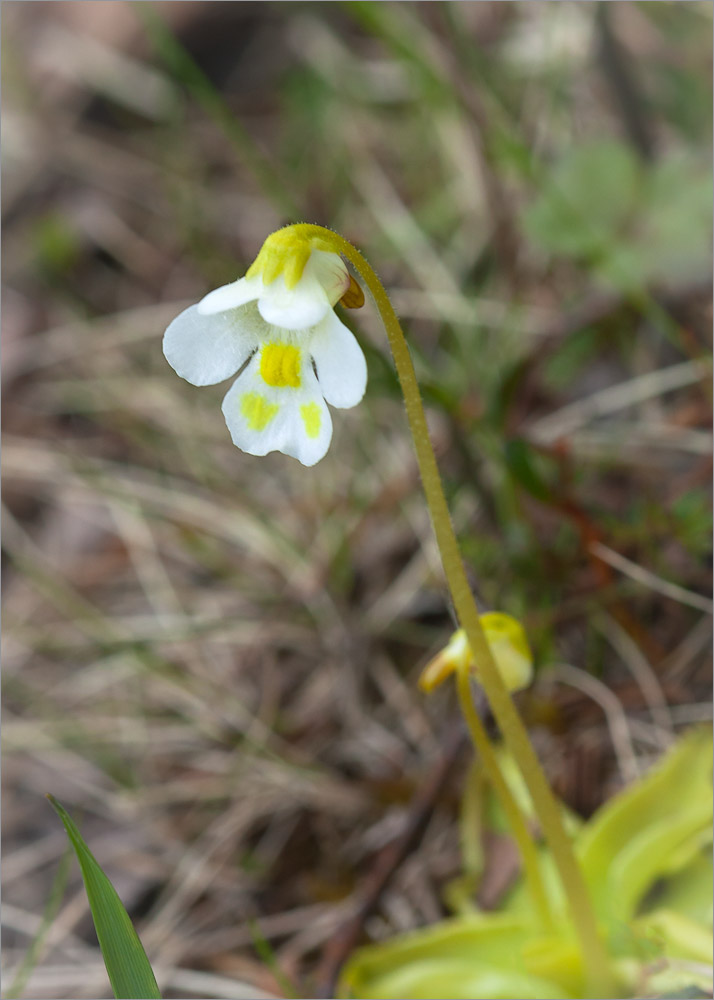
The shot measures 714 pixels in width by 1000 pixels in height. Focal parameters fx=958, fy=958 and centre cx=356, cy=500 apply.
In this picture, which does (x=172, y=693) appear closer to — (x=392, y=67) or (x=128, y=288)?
(x=128, y=288)

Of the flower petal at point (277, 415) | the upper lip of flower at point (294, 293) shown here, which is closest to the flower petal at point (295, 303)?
the upper lip of flower at point (294, 293)

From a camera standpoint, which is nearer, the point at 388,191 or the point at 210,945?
the point at 210,945

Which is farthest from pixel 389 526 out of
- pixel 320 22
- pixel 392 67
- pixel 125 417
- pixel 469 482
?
pixel 320 22

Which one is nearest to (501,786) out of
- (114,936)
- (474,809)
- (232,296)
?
(474,809)

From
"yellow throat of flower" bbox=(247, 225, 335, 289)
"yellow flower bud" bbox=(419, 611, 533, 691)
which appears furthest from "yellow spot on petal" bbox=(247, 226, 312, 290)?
"yellow flower bud" bbox=(419, 611, 533, 691)

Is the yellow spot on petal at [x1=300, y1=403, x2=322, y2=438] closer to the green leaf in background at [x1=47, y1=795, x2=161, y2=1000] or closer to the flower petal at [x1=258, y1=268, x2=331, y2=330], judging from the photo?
the flower petal at [x1=258, y1=268, x2=331, y2=330]

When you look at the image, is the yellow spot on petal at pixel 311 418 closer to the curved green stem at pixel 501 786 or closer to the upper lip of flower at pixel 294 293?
the upper lip of flower at pixel 294 293
